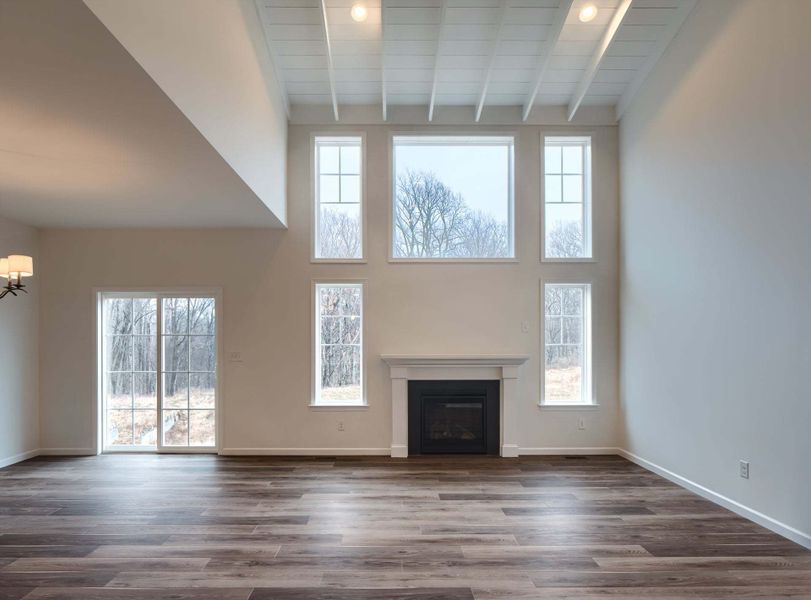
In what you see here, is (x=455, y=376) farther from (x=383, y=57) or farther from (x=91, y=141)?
(x=91, y=141)

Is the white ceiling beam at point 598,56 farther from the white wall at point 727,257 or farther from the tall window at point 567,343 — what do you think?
the tall window at point 567,343

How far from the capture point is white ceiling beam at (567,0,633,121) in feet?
13.9

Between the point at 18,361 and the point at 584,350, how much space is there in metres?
6.44

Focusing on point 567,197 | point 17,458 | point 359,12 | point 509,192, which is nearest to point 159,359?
point 17,458

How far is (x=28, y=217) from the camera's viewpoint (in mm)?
4777

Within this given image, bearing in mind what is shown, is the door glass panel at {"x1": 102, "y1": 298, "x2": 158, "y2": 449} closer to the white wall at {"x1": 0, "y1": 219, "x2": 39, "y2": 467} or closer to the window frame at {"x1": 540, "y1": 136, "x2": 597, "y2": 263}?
the white wall at {"x1": 0, "y1": 219, "x2": 39, "y2": 467}

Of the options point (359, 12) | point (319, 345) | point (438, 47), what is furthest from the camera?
point (319, 345)

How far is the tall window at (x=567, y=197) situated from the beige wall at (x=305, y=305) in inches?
5.4

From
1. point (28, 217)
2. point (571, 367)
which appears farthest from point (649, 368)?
point (28, 217)

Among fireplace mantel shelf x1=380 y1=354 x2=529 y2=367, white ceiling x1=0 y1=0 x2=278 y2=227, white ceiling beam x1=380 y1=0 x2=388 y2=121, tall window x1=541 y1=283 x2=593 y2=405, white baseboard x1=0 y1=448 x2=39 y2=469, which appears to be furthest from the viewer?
tall window x1=541 y1=283 x2=593 y2=405

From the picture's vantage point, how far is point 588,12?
4.27 m

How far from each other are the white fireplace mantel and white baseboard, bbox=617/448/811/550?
1.40 metres

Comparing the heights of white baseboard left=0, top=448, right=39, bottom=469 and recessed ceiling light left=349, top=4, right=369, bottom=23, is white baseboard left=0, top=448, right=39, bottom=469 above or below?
below

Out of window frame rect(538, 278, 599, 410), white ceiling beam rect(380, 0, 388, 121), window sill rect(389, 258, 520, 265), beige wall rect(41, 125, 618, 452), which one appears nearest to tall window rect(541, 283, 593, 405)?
window frame rect(538, 278, 599, 410)
